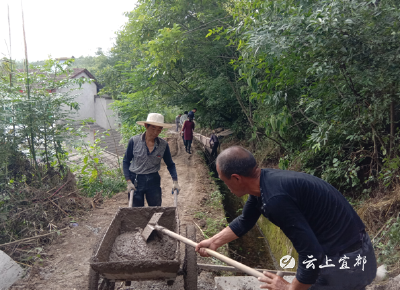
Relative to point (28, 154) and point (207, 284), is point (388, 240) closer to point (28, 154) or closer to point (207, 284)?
point (207, 284)

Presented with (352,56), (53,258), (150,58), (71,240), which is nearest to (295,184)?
(352,56)

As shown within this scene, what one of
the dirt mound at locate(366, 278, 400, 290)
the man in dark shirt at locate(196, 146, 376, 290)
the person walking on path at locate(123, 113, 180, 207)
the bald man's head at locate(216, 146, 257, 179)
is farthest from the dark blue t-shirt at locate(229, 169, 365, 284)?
the person walking on path at locate(123, 113, 180, 207)

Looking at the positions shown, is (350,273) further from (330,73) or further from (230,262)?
(330,73)

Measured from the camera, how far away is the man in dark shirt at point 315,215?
1.67m

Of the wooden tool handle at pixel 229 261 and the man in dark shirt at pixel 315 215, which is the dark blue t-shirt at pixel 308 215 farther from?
the wooden tool handle at pixel 229 261

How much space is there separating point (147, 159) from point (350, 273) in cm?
277

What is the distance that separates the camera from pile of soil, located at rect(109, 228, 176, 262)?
108 inches

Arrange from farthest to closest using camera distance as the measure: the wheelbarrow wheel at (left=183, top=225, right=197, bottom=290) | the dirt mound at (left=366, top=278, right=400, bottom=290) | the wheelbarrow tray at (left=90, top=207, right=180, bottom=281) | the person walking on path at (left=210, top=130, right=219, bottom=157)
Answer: the person walking on path at (left=210, top=130, right=219, bottom=157) → the wheelbarrow wheel at (left=183, top=225, right=197, bottom=290) → the dirt mound at (left=366, top=278, right=400, bottom=290) → the wheelbarrow tray at (left=90, top=207, right=180, bottom=281)

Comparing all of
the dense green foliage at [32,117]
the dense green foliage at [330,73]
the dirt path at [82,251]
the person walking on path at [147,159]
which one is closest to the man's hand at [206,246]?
the dirt path at [82,251]

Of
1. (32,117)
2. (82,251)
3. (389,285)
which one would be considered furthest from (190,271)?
(32,117)

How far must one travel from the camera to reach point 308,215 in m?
1.75

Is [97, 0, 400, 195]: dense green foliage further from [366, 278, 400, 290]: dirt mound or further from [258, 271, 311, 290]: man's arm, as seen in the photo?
[258, 271, 311, 290]: man's arm

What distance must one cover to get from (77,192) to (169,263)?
4.34 metres

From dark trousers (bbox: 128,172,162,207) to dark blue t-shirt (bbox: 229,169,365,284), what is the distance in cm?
240
